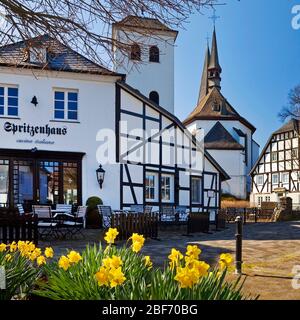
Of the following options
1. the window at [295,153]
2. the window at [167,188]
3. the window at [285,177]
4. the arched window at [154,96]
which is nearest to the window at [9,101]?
the window at [167,188]

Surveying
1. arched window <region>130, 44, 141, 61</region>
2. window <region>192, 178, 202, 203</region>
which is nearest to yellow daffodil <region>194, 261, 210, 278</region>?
arched window <region>130, 44, 141, 61</region>

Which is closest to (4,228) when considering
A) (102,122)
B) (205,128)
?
(102,122)

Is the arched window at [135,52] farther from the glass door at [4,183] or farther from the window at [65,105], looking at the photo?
the glass door at [4,183]

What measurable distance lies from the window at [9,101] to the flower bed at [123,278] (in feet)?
38.5

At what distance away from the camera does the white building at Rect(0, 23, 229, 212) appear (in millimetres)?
14875

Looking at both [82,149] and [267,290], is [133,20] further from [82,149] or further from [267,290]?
[82,149]

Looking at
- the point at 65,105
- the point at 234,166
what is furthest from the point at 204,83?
the point at 65,105

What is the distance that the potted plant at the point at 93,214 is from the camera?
1477cm

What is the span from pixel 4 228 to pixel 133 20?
5.55 metres

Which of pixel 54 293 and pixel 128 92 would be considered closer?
pixel 54 293

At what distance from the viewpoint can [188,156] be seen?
19078 millimetres

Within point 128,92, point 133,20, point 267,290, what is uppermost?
point 128,92
